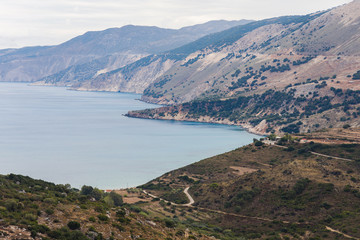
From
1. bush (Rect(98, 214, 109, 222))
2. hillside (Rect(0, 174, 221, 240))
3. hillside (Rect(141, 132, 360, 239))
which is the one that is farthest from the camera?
hillside (Rect(141, 132, 360, 239))

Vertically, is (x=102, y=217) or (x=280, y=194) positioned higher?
(x=102, y=217)

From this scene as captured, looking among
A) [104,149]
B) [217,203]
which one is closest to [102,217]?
[217,203]

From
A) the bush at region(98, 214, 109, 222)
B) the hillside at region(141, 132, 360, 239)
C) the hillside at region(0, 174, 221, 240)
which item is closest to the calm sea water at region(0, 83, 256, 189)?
the hillside at region(141, 132, 360, 239)

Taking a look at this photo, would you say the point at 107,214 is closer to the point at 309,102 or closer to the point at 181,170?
the point at 181,170

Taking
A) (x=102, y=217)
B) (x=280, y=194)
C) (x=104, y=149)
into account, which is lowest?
(x=104, y=149)

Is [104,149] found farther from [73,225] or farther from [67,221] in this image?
[73,225]

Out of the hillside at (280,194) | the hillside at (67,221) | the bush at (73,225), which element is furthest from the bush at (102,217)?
the hillside at (280,194)

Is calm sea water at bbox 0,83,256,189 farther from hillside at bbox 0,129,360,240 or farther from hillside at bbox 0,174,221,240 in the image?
hillside at bbox 0,174,221,240

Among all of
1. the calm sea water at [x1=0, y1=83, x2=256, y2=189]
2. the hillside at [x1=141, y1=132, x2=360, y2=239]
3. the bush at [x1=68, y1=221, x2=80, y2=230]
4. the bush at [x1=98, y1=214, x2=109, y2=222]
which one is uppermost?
the bush at [x1=68, y1=221, x2=80, y2=230]

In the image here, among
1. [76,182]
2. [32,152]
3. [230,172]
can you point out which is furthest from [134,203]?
[32,152]

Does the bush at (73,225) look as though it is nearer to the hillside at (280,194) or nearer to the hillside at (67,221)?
the hillside at (67,221)
